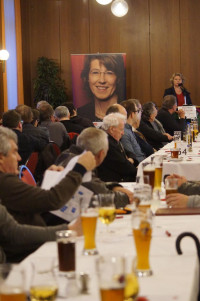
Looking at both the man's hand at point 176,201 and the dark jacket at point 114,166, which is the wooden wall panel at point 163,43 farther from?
the man's hand at point 176,201

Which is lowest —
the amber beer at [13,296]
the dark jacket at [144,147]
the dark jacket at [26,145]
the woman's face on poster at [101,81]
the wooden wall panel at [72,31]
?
the dark jacket at [144,147]

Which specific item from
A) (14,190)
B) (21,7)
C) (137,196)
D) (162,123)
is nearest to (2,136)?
(14,190)

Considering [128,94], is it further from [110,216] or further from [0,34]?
[110,216]

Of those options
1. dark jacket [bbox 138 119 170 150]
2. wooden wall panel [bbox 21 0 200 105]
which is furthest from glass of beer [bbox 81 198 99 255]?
wooden wall panel [bbox 21 0 200 105]

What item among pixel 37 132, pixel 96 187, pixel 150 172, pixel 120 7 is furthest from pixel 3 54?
pixel 150 172

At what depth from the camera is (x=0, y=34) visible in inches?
472

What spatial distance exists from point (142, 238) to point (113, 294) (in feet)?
2.02

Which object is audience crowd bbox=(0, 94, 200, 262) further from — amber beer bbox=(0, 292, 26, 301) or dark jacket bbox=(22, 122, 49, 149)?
amber beer bbox=(0, 292, 26, 301)

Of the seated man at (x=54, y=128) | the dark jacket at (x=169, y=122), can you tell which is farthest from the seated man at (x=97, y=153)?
the dark jacket at (x=169, y=122)

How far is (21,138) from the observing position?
6.41 m

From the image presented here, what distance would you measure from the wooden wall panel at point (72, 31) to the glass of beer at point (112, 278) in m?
13.1

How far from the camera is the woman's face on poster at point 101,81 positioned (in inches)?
526

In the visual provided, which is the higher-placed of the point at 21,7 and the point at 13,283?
the point at 21,7

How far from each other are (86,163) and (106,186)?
3.06ft
